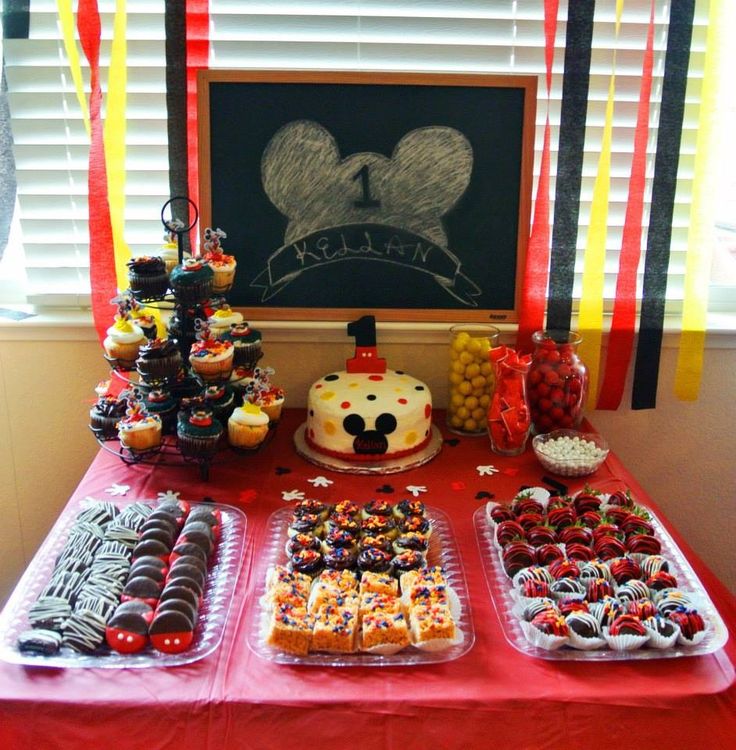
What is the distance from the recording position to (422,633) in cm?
123

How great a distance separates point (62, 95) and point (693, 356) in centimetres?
146

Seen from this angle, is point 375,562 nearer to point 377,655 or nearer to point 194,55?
point 377,655

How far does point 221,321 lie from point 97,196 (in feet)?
1.62

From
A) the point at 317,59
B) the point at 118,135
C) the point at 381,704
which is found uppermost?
the point at 317,59

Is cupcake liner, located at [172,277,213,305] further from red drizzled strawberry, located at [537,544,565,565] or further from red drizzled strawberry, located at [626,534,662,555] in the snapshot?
red drizzled strawberry, located at [626,534,662,555]

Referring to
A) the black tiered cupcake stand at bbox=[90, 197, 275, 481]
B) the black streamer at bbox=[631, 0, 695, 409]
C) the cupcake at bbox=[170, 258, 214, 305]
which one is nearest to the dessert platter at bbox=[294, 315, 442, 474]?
the black tiered cupcake stand at bbox=[90, 197, 275, 481]

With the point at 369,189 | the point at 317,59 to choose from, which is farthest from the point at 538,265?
the point at 317,59

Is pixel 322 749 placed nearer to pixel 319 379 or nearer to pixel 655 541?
pixel 655 541

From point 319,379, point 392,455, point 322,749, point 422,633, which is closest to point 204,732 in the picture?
point 322,749

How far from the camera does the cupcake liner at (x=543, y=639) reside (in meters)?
1.23

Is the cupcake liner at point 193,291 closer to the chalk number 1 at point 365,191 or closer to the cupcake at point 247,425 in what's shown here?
the cupcake at point 247,425

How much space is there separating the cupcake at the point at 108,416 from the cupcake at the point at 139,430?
45mm

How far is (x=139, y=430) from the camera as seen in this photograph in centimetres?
161

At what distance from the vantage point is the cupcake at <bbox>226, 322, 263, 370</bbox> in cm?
167
